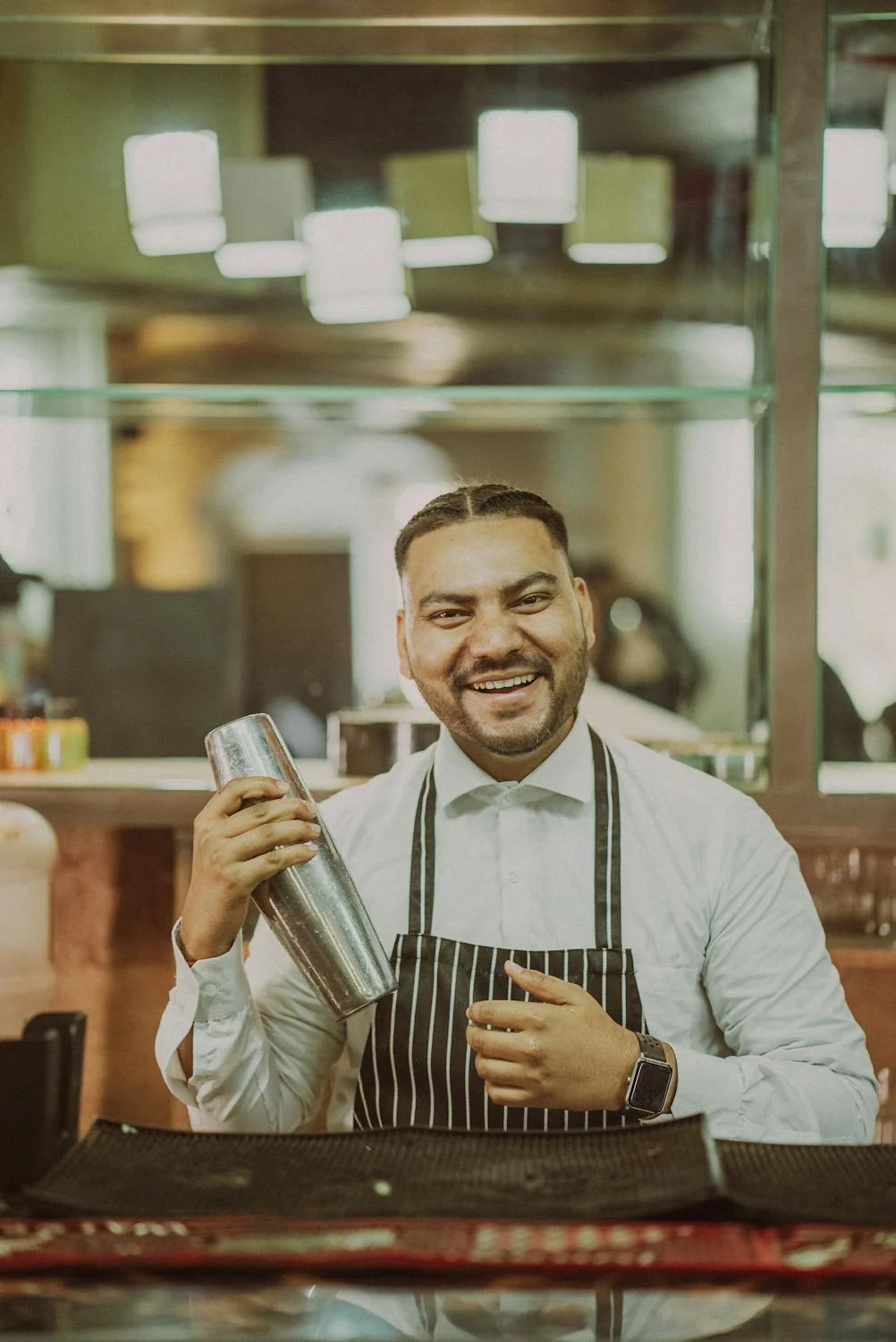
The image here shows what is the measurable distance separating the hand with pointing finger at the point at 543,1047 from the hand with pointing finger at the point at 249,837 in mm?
200

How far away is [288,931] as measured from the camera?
1087 mm

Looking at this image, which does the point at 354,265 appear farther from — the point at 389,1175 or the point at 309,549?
the point at 389,1175

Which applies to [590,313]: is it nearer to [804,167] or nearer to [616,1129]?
[804,167]

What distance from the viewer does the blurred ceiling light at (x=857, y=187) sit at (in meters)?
1.74

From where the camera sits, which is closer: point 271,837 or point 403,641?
point 271,837

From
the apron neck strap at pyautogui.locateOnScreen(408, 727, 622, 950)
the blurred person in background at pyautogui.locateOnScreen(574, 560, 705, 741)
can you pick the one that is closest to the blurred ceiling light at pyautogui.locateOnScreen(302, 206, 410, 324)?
the apron neck strap at pyautogui.locateOnScreen(408, 727, 622, 950)

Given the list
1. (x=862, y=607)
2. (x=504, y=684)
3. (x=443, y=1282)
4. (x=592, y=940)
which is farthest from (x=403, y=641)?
(x=862, y=607)

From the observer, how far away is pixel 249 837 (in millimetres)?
1087

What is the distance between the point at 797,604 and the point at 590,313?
1079mm

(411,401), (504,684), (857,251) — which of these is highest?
(857,251)

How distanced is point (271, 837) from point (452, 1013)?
0.37m

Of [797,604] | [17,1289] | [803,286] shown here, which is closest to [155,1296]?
[17,1289]

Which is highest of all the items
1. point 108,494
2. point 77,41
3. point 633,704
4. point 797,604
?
point 77,41

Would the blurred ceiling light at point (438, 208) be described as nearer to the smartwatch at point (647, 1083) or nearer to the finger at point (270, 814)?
the finger at point (270, 814)
